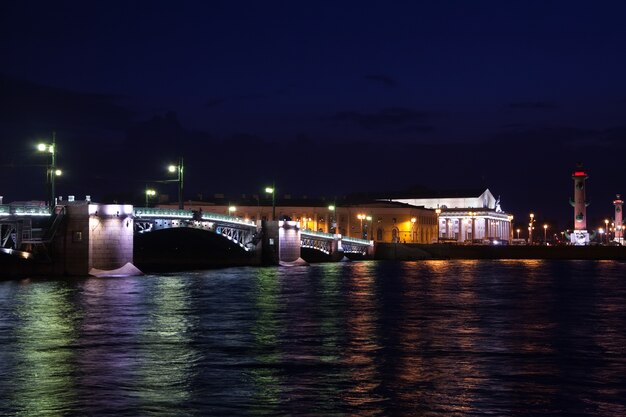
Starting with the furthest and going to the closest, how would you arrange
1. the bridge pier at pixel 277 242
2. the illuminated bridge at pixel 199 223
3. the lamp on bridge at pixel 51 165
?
the bridge pier at pixel 277 242, the illuminated bridge at pixel 199 223, the lamp on bridge at pixel 51 165

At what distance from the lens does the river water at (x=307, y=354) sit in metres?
20.8

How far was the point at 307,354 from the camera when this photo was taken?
2803 centimetres

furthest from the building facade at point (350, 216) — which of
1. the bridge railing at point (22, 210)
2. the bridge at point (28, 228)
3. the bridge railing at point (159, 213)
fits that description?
the bridge railing at point (22, 210)

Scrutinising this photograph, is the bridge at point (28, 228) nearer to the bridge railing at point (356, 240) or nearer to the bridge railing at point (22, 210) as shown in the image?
the bridge railing at point (22, 210)

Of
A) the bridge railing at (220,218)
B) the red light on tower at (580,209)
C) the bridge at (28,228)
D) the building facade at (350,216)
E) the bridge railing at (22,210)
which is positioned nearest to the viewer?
the bridge railing at (22,210)

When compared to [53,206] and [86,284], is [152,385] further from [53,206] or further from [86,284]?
[53,206]

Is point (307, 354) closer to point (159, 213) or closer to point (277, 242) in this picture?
point (159, 213)

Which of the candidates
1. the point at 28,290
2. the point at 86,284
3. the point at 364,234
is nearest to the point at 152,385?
the point at 28,290

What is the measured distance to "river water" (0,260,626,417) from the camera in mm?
20781

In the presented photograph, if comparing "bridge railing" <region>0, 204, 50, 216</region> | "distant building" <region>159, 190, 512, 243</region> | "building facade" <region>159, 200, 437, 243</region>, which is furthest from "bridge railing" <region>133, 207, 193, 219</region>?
"building facade" <region>159, 200, 437, 243</region>

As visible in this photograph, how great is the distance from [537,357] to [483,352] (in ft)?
5.17

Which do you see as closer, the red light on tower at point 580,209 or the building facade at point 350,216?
the building facade at point 350,216

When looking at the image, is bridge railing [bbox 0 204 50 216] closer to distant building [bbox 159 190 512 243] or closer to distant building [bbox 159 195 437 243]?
distant building [bbox 159 190 512 243]

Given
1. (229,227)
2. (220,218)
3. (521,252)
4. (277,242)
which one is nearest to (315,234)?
(277,242)
